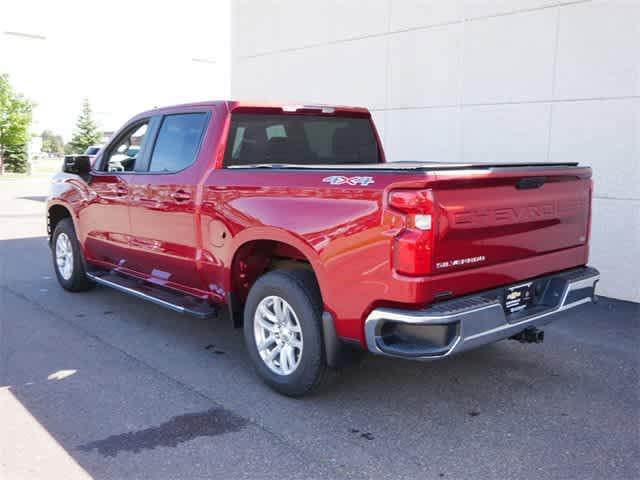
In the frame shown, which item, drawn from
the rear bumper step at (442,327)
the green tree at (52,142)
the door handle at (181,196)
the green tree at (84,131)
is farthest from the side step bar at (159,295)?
the green tree at (52,142)

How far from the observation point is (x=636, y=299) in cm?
693

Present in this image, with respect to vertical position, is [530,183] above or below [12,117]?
below

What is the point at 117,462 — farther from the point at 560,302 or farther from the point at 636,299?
the point at 636,299

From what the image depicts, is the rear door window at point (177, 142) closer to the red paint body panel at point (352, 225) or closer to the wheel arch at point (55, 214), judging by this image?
the red paint body panel at point (352, 225)

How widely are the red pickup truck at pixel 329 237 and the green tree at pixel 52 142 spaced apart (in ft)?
342

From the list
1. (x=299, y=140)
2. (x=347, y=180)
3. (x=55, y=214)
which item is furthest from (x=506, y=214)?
(x=55, y=214)

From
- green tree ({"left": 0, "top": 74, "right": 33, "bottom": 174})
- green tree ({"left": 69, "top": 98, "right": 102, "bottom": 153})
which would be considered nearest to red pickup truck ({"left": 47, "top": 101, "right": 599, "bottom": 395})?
green tree ({"left": 0, "top": 74, "right": 33, "bottom": 174})

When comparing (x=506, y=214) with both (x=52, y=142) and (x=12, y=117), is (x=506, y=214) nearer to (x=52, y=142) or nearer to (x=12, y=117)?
(x=12, y=117)

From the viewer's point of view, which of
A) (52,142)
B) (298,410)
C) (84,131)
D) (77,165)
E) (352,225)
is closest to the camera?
(352,225)

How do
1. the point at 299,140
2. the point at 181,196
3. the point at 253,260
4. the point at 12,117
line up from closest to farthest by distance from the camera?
the point at 253,260 < the point at 181,196 < the point at 299,140 < the point at 12,117

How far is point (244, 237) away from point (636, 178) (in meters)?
4.62

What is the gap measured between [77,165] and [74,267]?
1.17 metres

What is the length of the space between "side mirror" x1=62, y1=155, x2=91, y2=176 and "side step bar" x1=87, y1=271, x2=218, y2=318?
1028 millimetres

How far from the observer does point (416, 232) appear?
3.35 m
